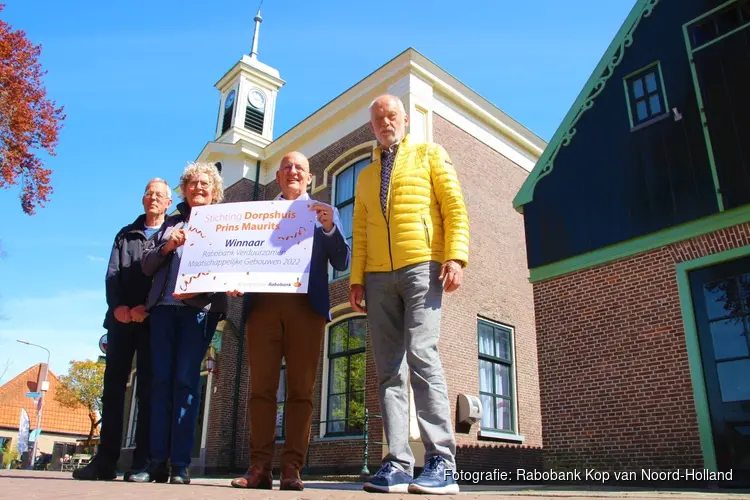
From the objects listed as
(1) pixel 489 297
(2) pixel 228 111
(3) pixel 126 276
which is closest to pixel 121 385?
(3) pixel 126 276

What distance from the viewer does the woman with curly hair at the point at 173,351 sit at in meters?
3.68

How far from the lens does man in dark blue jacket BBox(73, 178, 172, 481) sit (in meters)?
4.02

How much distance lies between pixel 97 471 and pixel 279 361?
1.52 metres

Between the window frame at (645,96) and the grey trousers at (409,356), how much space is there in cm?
716

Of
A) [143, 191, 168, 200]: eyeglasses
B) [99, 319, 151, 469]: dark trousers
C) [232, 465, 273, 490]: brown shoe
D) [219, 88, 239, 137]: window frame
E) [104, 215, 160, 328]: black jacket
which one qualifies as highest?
[219, 88, 239, 137]: window frame

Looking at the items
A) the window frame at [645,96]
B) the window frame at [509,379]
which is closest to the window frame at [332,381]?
the window frame at [509,379]

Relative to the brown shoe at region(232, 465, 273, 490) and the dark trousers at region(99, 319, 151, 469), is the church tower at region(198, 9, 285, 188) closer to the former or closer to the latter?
the dark trousers at region(99, 319, 151, 469)

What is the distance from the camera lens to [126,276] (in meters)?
4.25

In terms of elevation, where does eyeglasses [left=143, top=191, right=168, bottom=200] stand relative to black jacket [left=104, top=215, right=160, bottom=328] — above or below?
above

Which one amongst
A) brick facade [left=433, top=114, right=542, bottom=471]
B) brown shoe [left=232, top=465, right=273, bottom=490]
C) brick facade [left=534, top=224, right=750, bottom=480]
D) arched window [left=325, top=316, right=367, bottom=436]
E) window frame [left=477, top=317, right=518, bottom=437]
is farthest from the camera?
window frame [left=477, top=317, right=518, bottom=437]

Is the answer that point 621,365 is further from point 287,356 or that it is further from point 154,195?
point 154,195

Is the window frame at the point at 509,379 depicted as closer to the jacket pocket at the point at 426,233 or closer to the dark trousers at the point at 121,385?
the dark trousers at the point at 121,385

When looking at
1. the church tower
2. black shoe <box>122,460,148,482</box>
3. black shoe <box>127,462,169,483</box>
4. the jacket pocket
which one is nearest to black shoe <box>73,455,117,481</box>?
black shoe <box>122,460,148,482</box>

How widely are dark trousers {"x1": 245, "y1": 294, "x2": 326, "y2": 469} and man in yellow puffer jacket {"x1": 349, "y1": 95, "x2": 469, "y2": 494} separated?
0.37 metres
